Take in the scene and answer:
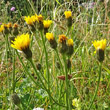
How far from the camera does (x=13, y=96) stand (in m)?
0.99

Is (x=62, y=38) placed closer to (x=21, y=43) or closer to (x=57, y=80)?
(x=21, y=43)

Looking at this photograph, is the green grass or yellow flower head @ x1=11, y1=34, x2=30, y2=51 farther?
the green grass

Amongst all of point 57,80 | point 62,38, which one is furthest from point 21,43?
point 57,80

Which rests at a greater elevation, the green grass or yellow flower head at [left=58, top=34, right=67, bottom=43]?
yellow flower head at [left=58, top=34, right=67, bottom=43]

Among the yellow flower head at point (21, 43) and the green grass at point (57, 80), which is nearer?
the yellow flower head at point (21, 43)

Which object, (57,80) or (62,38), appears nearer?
(62,38)

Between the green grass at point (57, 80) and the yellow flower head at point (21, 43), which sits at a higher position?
the yellow flower head at point (21, 43)

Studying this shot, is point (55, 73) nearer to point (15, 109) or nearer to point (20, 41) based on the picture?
point (15, 109)

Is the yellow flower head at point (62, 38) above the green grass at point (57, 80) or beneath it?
above

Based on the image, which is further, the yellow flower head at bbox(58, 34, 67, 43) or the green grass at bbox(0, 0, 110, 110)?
the green grass at bbox(0, 0, 110, 110)

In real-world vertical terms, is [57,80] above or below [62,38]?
below

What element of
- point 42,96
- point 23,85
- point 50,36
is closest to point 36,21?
point 50,36

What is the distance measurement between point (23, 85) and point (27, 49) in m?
0.88

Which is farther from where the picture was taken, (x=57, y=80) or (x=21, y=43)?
(x=57, y=80)
